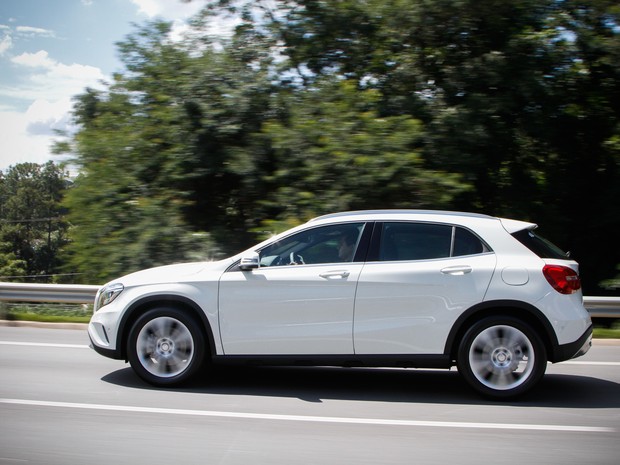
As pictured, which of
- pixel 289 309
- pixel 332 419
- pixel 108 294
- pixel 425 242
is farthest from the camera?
pixel 108 294

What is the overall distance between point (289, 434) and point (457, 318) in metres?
1.85

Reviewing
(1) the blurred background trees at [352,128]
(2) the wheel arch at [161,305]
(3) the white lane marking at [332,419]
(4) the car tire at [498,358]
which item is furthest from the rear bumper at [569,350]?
(1) the blurred background trees at [352,128]

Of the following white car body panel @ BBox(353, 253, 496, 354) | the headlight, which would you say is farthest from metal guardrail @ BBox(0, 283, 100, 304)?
white car body panel @ BBox(353, 253, 496, 354)

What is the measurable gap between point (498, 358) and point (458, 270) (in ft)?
2.75

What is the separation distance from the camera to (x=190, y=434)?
519cm

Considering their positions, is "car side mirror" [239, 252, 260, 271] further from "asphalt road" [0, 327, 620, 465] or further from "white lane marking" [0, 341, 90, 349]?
"white lane marking" [0, 341, 90, 349]

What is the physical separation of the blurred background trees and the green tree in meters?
54.9

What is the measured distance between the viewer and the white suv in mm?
6160

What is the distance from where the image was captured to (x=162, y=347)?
6.59 meters

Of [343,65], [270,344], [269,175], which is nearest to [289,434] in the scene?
[270,344]

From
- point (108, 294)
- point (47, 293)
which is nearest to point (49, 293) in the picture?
point (47, 293)

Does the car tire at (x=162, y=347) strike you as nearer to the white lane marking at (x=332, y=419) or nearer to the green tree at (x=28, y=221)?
the white lane marking at (x=332, y=419)

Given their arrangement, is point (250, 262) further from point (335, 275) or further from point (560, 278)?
point (560, 278)

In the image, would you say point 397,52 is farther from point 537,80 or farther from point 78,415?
point 78,415
